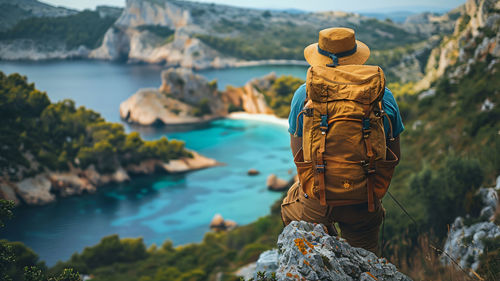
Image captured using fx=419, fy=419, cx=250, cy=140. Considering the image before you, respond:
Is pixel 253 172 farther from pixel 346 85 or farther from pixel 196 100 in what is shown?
pixel 346 85

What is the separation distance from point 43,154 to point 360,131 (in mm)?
33586

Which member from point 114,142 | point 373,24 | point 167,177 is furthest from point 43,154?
point 373,24

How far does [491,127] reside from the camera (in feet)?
34.8

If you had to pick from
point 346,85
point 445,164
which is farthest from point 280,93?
point 346,85

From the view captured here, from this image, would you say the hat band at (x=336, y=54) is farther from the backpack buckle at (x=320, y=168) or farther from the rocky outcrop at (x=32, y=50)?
the rocky outcrop at (x=32, y=50)

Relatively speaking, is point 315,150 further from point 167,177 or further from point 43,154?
point 167,177

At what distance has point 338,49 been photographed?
2746 millimetres

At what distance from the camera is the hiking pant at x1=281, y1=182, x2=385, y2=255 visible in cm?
274

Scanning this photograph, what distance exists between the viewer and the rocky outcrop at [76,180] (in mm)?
29797

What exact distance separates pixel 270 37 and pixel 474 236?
99998 millimetres

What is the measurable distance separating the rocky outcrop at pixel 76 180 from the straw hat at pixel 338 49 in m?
30.4

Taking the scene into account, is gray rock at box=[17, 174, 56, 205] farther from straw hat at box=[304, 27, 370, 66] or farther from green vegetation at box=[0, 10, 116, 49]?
straw hat at box=[304, 27, 370, 66]

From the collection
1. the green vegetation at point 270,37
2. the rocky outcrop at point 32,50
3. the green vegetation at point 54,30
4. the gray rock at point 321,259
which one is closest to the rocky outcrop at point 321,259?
the gray rock at point 321,259

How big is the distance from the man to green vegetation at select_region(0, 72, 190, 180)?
31.5m
